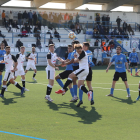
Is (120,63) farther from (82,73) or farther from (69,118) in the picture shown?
(69,118)

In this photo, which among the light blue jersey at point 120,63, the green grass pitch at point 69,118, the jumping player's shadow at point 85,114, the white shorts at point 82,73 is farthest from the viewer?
the light blue jersey at point 120,63

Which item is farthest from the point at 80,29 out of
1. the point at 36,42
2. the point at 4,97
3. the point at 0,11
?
the point at 4,97

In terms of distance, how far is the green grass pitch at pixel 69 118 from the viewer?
6137mm

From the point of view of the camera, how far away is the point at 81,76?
9.04 meters

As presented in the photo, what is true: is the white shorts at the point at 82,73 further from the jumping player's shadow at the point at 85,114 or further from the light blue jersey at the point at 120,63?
the light blue jersey at the point at 120,63

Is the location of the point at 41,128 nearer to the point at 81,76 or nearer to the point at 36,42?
the point at 81,76

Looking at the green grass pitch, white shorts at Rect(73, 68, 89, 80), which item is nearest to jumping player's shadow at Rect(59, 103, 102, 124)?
the green grass pitch

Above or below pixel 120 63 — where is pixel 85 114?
below

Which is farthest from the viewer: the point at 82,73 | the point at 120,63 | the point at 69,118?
the point at 120,63

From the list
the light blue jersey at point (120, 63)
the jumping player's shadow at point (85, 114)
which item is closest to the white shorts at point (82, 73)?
the jumping player's shadow at point (85, 114)

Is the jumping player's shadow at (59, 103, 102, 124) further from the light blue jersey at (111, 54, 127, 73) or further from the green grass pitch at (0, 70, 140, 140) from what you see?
the light blue jersey at (111, 54, 127, 73)

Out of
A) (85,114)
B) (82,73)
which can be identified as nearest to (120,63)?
(82,73)

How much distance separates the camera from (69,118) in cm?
767

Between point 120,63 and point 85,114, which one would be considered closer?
point 85,114
